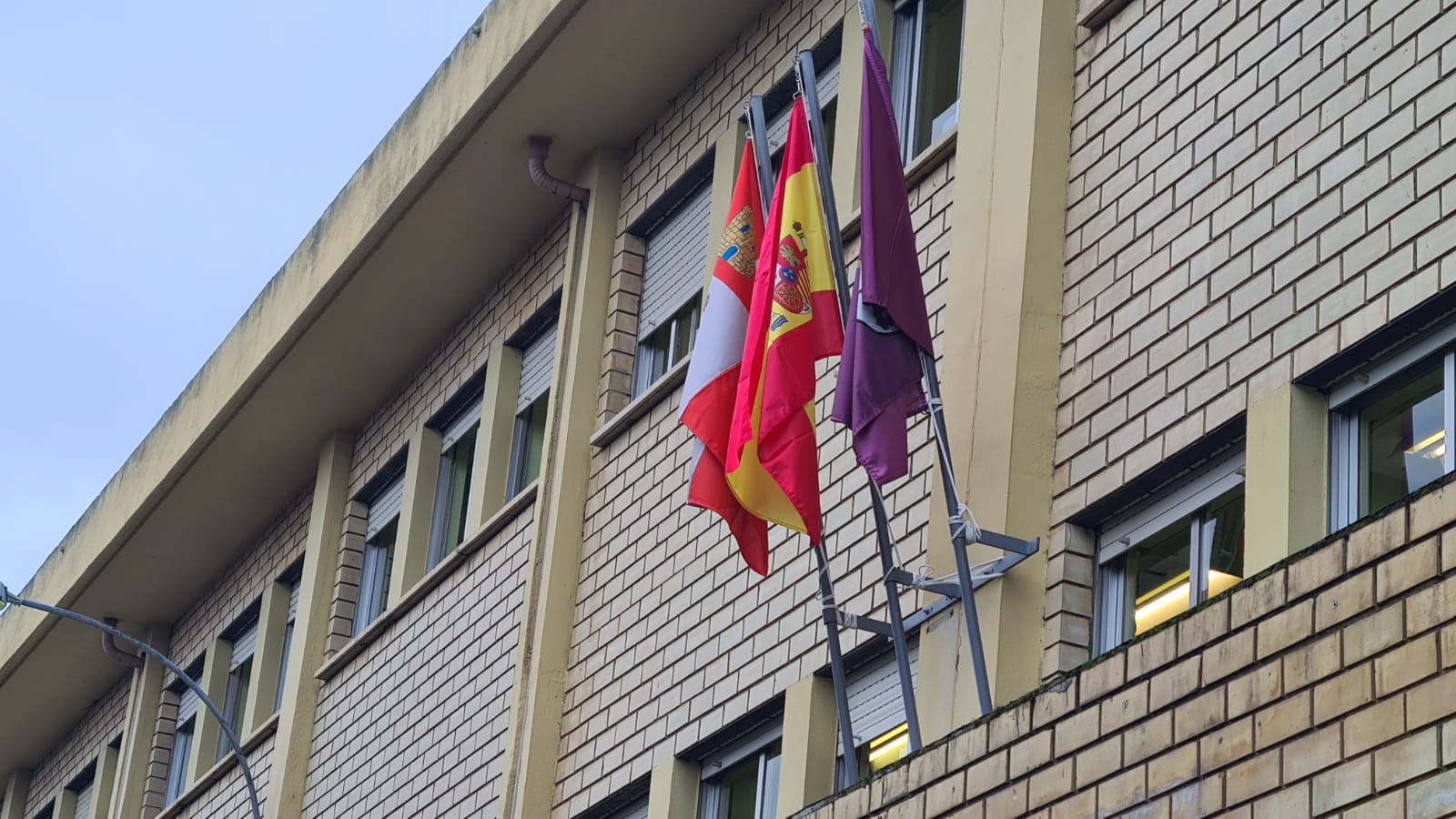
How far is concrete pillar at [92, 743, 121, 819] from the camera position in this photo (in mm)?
22078

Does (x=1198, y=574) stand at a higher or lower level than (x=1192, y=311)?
lower

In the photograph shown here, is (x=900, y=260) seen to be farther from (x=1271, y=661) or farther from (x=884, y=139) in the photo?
(x=1271, y=661)

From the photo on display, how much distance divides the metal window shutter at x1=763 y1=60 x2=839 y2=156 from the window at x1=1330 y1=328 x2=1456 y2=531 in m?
4.79

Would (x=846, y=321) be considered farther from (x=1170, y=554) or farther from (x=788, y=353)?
(x=1170, y=554)

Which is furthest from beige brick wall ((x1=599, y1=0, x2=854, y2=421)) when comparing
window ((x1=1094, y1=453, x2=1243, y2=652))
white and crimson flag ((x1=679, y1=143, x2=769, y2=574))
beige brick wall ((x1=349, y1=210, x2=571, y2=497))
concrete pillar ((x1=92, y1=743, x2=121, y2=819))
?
concrete pillar ((x1=92, y1=743, x2=121, y2=819))

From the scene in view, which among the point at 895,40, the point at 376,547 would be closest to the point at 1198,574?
the point at 895,40

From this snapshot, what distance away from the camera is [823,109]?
42.0ft

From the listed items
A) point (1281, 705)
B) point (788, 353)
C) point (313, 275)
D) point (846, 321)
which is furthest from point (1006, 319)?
point (313, 275)

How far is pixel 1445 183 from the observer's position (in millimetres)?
7727

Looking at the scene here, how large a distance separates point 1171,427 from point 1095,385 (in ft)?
2.01

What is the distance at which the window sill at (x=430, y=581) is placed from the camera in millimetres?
14672

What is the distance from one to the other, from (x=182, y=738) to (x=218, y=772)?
7.99ft

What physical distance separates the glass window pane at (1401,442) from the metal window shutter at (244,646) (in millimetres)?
13077

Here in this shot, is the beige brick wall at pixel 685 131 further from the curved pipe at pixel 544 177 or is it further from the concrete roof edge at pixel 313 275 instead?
the concrete roof edge at pixel 313 275
